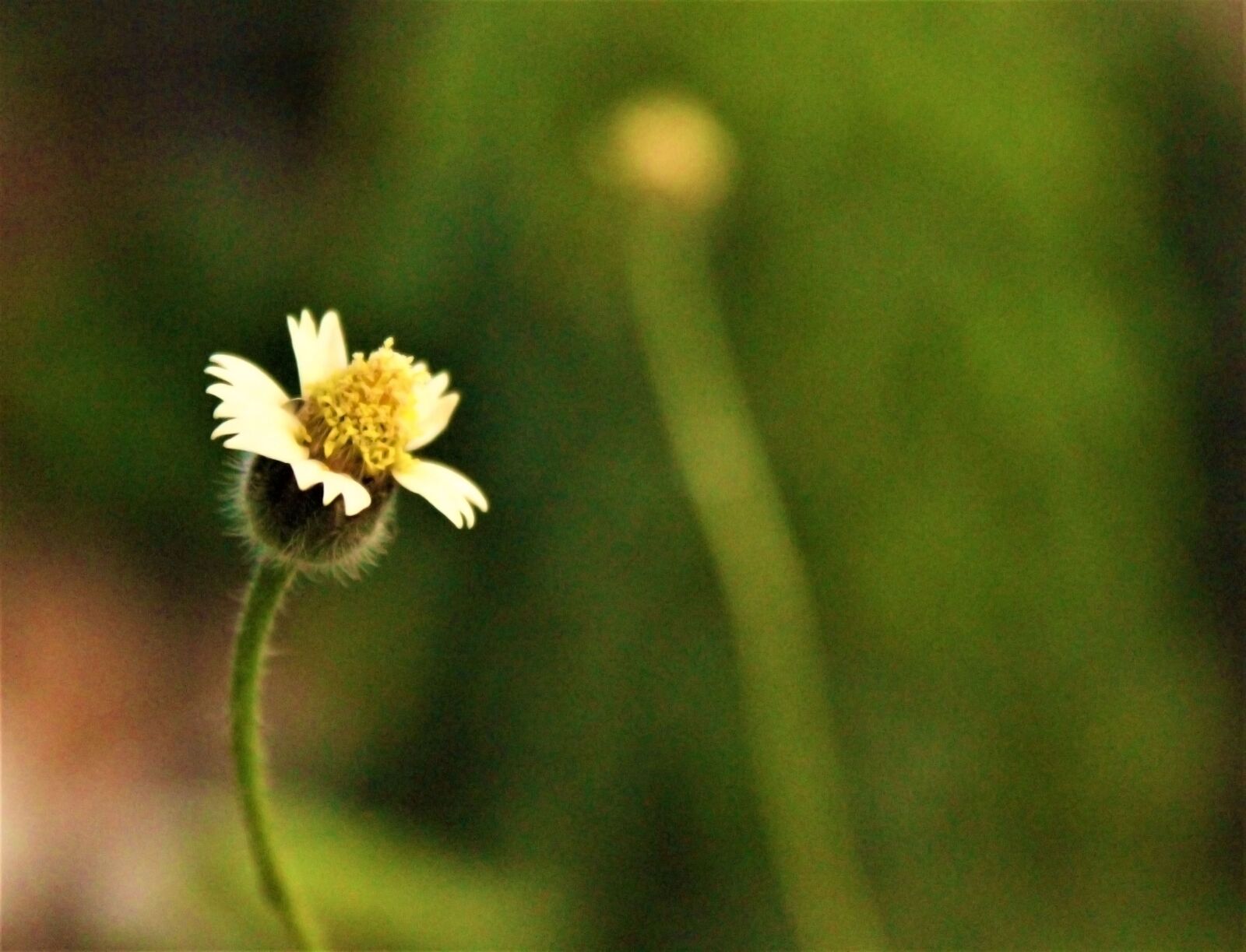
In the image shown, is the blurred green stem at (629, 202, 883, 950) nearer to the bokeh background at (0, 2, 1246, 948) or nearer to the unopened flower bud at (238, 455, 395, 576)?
the bokeh background at (0, 2, 1246, 948)

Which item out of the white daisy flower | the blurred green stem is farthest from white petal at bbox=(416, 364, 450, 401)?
the blurred green stem

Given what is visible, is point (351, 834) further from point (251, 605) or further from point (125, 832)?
point (251, 605)

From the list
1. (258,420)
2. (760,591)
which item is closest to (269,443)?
(258,420)

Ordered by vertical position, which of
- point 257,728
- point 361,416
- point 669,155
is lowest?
point 257,728

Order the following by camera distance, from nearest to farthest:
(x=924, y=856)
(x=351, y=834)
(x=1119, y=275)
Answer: (x=351, y=834), (x=924, y=856), (x=1119, y=275)

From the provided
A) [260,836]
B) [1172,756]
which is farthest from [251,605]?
[1172,756]

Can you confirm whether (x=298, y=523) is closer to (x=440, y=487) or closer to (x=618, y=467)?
(x=440, y=487)
